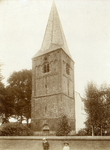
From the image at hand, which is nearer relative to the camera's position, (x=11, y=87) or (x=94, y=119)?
(x=94, y=119)

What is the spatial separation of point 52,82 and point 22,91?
322 inches

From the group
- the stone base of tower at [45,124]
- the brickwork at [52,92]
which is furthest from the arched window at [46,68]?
the stone base of tower at [45,124]

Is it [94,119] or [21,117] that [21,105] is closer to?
[21,117]

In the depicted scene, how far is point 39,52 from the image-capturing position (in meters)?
33.1

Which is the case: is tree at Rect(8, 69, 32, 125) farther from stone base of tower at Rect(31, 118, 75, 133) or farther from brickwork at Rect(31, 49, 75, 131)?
stone base of tower at Rect(31, 118, 75, 133)

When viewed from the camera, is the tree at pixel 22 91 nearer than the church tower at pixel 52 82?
No

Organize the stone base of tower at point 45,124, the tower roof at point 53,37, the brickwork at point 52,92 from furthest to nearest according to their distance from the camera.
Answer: the tower roof at point 53,37 → the brickwork at point 52,92 → the stone base of tower at point 45,124

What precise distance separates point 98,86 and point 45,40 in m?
15.0

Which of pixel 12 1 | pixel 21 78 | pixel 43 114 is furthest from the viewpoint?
pixel 21 78

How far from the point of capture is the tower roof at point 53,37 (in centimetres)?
3224

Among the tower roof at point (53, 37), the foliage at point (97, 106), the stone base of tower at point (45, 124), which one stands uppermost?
the tower roof at point (53, 37)

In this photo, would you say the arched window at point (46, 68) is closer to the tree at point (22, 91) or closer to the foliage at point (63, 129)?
the tree at point (22, 91)

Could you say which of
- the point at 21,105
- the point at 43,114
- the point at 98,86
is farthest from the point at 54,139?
the point at 21,105

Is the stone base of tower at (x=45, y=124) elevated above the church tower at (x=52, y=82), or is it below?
below
